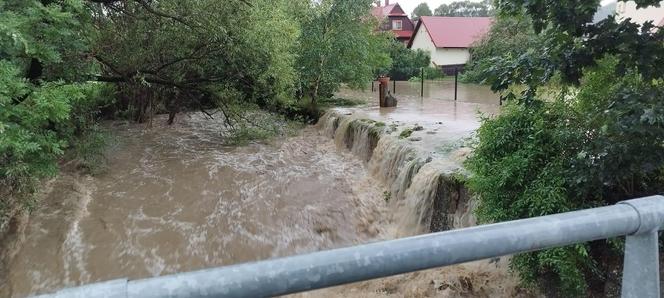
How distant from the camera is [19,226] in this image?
22.5 ft

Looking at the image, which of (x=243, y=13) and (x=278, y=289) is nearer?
(x=278, y=289)

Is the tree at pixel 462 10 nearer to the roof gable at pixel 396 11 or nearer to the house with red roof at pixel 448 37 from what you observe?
the roof gable at pixel 396 11

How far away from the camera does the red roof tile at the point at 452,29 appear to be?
40.6 meters

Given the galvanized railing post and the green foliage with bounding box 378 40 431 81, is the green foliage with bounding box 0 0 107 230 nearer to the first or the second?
the galvanized railing post

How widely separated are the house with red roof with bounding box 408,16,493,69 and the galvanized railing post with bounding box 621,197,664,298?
38431mm

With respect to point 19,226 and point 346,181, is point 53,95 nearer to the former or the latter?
point 19,226

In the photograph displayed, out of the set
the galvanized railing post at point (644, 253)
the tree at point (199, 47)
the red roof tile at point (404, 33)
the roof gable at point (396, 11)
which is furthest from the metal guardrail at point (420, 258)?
the roof gable at point (396, 11)

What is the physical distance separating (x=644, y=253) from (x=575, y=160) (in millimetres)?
2914

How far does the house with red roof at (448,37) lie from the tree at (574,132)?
35087mm

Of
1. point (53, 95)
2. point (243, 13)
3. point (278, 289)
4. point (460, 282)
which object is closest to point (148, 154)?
point (243, 13)

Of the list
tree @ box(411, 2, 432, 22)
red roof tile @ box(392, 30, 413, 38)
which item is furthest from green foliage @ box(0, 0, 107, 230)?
tree @ box(411, 2, 432, 22)

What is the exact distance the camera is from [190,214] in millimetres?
8055

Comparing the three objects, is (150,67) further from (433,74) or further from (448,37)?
(448,37)

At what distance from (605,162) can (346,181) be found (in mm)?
6399
